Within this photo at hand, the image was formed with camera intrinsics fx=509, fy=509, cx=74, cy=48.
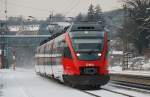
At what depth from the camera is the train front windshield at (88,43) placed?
80.8 feet

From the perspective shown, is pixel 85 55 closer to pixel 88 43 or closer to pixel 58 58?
pixel 88 43

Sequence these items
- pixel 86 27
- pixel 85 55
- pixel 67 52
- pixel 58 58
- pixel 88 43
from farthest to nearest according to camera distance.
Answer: pixel 58 58 → pixel 86 27 → pixel 67 52 → pixel 88 43 → pixel 85 55

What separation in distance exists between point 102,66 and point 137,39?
65.2m

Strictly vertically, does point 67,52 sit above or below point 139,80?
above

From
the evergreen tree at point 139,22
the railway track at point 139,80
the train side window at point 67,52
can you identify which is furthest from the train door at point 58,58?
the evergreen tree at point 139,22

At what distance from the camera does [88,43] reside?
24938 mm

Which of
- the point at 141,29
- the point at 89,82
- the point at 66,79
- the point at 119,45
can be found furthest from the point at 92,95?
the point at 119,45

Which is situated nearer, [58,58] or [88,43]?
[88,43]

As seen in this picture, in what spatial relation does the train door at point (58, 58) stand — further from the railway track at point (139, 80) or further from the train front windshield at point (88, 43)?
the railway track at point (139, 80)

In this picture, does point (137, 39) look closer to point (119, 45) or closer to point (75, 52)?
Answer: point (119, 45)

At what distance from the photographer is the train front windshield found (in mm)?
24625

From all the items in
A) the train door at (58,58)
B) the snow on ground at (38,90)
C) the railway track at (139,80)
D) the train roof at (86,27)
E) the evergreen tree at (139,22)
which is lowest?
the snow on ground at (38,90)

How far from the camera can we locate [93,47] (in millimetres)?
24828

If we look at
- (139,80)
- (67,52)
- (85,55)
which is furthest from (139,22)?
(85,55)
